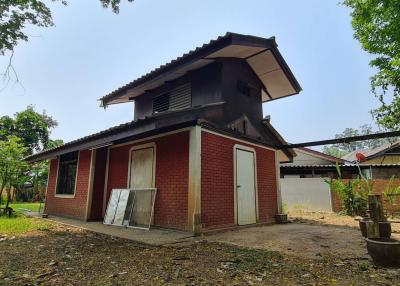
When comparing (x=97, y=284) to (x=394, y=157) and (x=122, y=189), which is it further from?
(x=394, y=157)

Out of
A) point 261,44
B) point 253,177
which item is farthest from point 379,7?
point 253,177

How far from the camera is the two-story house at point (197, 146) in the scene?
6520mm

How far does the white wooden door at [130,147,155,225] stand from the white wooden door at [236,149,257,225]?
2.52 meters

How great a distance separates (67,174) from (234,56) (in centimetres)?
818

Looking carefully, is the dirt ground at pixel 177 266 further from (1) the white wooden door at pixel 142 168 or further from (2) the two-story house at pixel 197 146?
(1) the white wooden door at pixel 142 168

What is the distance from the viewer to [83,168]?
9570 mm

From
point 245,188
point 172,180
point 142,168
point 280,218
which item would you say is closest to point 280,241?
point 245,188

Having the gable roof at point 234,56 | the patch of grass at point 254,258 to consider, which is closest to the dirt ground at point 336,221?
the patch of grass at point 254,258

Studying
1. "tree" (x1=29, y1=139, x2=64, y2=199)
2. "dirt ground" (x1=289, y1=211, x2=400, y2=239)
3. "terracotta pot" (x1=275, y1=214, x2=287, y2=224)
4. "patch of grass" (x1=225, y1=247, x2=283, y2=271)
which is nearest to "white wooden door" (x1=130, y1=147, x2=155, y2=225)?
"patch of grass" (x1=225, y1=247, x2=283, y2=271)

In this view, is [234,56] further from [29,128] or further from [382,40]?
[29,128]

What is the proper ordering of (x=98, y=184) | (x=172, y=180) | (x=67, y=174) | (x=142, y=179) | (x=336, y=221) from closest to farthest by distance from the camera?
(x=172, y=180) → (x=142, y=179) → (x=98, y=184) → (x=336, y=221) → (x=67, y=174)

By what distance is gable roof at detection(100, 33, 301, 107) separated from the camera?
718cm

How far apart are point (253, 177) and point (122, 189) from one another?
415 centimetres

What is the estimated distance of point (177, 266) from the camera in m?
3.57
